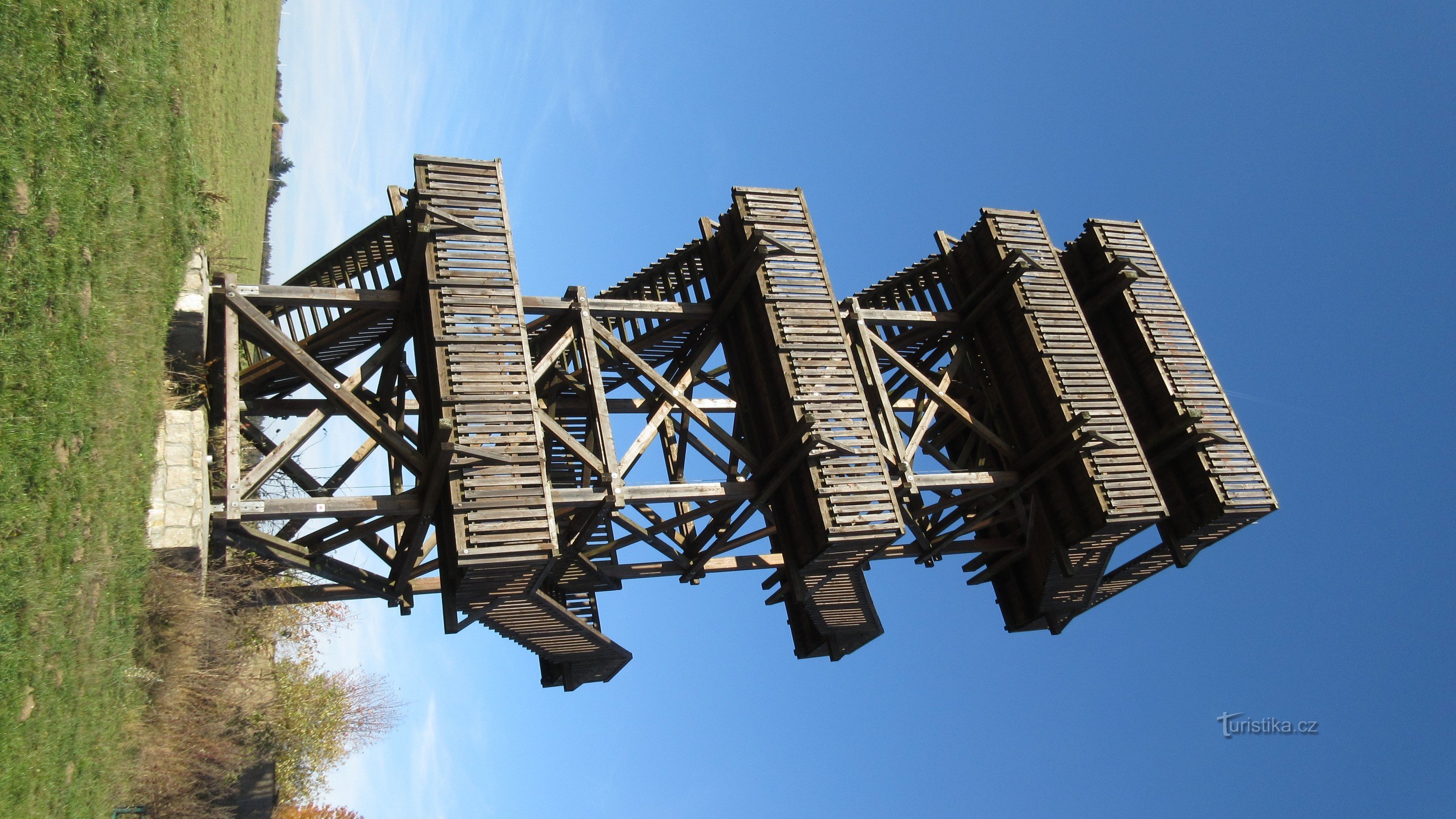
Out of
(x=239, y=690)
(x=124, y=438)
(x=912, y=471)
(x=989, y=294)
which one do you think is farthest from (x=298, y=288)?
(x=989, y=294)

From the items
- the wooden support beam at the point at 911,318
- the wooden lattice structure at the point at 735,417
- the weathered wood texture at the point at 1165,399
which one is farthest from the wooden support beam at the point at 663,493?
the weathered wood texture at the point at 1165,399

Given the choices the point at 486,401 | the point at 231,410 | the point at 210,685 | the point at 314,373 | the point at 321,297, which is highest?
the point at 321,297

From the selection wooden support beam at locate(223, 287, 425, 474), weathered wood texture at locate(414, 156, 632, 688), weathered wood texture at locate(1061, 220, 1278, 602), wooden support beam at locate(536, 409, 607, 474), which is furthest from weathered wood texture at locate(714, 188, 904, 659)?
wooden support beam at locate(223, 287, 425, 474)

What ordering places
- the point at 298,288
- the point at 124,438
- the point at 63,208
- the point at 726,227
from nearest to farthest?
the point at 63,208 < the point at 124,438 < the point at 298,288 < the point at 726,227

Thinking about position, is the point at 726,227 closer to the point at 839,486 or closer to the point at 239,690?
the point at 839,486

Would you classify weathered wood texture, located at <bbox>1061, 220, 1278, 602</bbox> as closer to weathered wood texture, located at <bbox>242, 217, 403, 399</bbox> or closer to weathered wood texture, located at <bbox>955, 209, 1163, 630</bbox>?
weathered wood texture, located at <bbox>955, 209, 1163, 630</bbox>

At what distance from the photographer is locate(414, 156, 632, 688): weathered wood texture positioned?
14141mm

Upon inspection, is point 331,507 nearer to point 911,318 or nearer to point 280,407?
point 280,407

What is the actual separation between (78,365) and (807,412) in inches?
391

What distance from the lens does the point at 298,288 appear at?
52.4ft

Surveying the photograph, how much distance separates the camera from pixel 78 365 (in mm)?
11008

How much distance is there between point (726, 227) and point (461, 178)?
197 inches

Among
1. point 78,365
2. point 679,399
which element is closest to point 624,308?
point 679,399

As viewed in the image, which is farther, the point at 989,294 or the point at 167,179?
the point at 989,294
